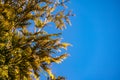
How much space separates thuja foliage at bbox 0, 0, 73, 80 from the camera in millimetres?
7824

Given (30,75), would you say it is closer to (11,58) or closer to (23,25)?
(11,58)

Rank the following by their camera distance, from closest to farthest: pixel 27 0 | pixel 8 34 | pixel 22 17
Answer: pixel 8 34
pixel 22 17
pixel 27 0

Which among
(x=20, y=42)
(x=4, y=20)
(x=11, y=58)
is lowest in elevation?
(x=11, y=58)

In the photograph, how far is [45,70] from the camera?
8875 millimetres

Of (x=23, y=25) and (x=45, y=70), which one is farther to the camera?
(x=23, y=25)

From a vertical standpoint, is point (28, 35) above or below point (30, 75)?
above

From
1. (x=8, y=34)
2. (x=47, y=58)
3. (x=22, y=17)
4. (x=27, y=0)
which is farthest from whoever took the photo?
(x=27, y=0)

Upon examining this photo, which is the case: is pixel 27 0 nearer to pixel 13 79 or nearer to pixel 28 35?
pixel 28 35

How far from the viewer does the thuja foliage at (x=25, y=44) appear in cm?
782

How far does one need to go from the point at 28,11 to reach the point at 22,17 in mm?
382

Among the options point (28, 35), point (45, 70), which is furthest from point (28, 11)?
point (45, 70)

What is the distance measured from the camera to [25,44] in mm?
8344

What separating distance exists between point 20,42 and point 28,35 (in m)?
0.90

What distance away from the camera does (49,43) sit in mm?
8898
